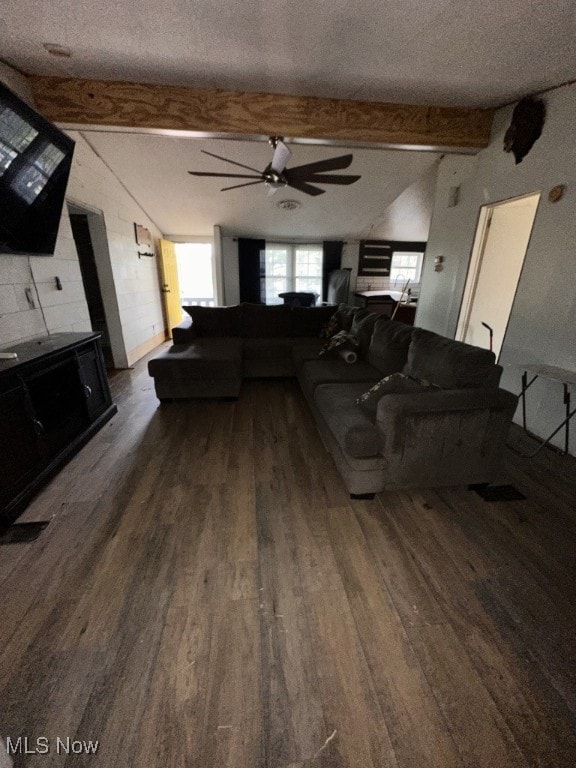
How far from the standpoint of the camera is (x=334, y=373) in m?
2.61

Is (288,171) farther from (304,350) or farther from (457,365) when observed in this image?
(457,365)

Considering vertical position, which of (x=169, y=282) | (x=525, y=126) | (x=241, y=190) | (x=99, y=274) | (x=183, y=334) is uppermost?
(x=241, y=190)

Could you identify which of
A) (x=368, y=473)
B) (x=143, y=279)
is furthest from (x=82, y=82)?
(x=368, y=473)

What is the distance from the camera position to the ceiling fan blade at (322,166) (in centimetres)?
277

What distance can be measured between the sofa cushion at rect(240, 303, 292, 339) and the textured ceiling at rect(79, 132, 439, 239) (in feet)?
5.99

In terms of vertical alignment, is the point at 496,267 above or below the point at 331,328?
above

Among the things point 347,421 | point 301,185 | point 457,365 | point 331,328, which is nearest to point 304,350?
point 331,328

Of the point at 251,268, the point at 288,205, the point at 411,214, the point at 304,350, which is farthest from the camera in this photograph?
the point at 251,268

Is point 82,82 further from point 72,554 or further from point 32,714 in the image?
point 32,714

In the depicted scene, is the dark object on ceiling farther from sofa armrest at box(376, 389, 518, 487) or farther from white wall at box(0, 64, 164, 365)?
white wall at box(0, 64, 164, 365)

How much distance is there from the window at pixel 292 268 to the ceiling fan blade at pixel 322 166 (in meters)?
4.06

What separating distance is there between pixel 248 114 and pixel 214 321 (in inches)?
83.1

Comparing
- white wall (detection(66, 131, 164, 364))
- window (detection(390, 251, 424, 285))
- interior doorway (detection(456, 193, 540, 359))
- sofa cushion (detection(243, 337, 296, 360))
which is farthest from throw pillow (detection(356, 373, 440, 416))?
window (detection(390, 251, 424, 285))

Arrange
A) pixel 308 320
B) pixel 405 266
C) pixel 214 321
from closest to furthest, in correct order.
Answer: pixel 214 321
pixel 308 320
pixel 405 266
